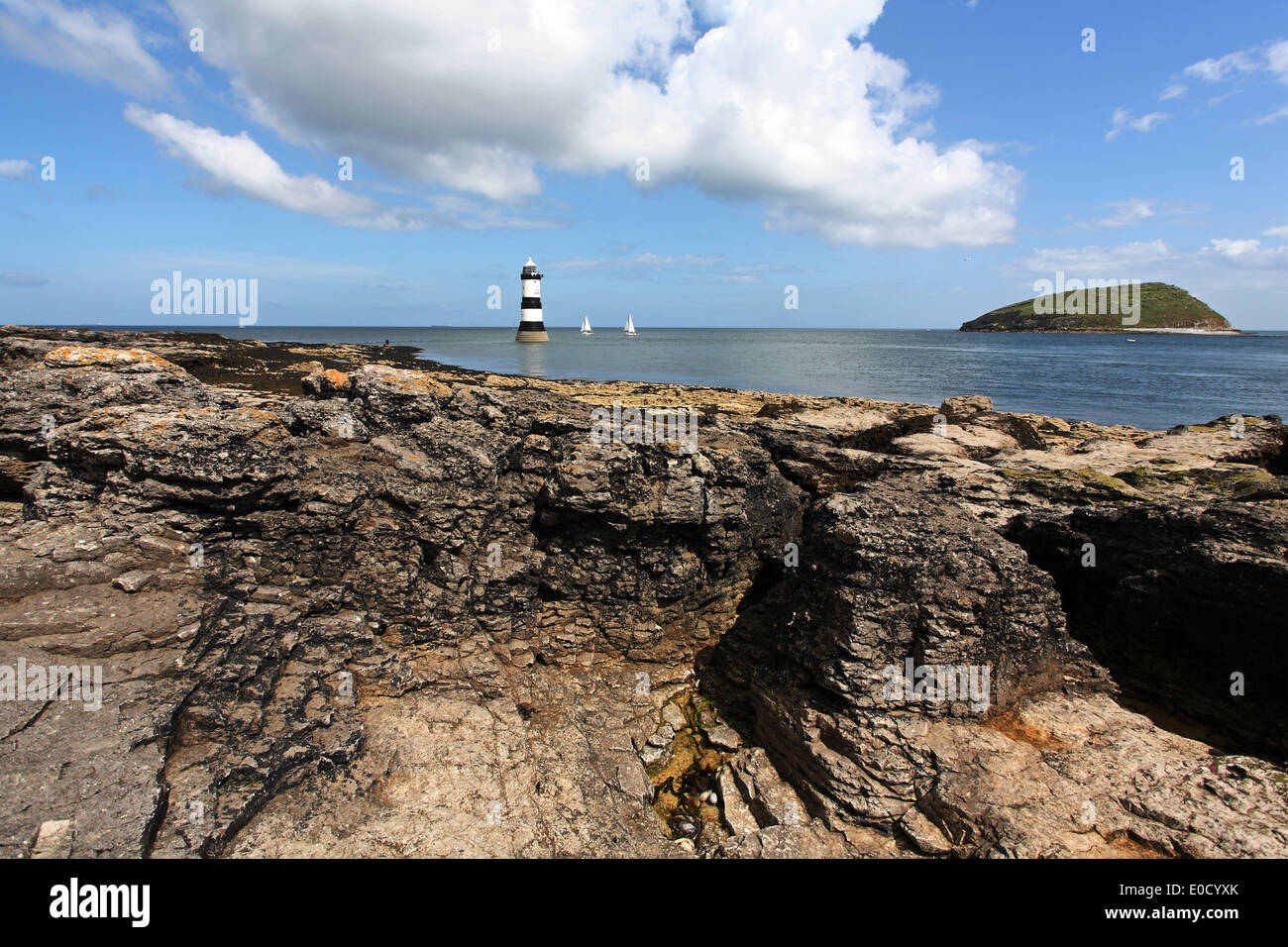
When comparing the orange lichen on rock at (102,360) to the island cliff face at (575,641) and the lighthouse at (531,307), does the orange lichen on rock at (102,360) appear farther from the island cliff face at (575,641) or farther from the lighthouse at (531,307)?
the lighthouse at (531,307)

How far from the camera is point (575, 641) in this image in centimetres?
979

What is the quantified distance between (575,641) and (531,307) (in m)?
114

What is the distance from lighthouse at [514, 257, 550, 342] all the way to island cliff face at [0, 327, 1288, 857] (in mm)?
106952

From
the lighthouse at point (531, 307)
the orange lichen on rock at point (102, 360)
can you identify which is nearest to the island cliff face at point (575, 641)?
the orange lichen on rock at point (102, 360)

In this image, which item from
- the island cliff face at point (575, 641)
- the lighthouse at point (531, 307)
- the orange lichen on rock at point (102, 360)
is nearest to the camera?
the island cliff face at point (575, 641)

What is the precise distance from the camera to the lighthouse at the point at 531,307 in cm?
11038

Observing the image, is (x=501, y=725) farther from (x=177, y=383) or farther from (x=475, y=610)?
(x=177, y=383)

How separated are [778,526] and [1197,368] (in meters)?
101

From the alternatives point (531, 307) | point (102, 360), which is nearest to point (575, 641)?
point (102, 360)

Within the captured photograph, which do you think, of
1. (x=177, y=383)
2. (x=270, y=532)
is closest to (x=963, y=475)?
(x=270, y=532)

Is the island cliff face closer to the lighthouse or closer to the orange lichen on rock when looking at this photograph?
the orange lichen on rock

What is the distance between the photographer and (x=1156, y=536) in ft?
29.1

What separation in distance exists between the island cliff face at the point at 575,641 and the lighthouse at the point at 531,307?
4211 inches

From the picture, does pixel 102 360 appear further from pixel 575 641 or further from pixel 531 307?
pixel 531 307
